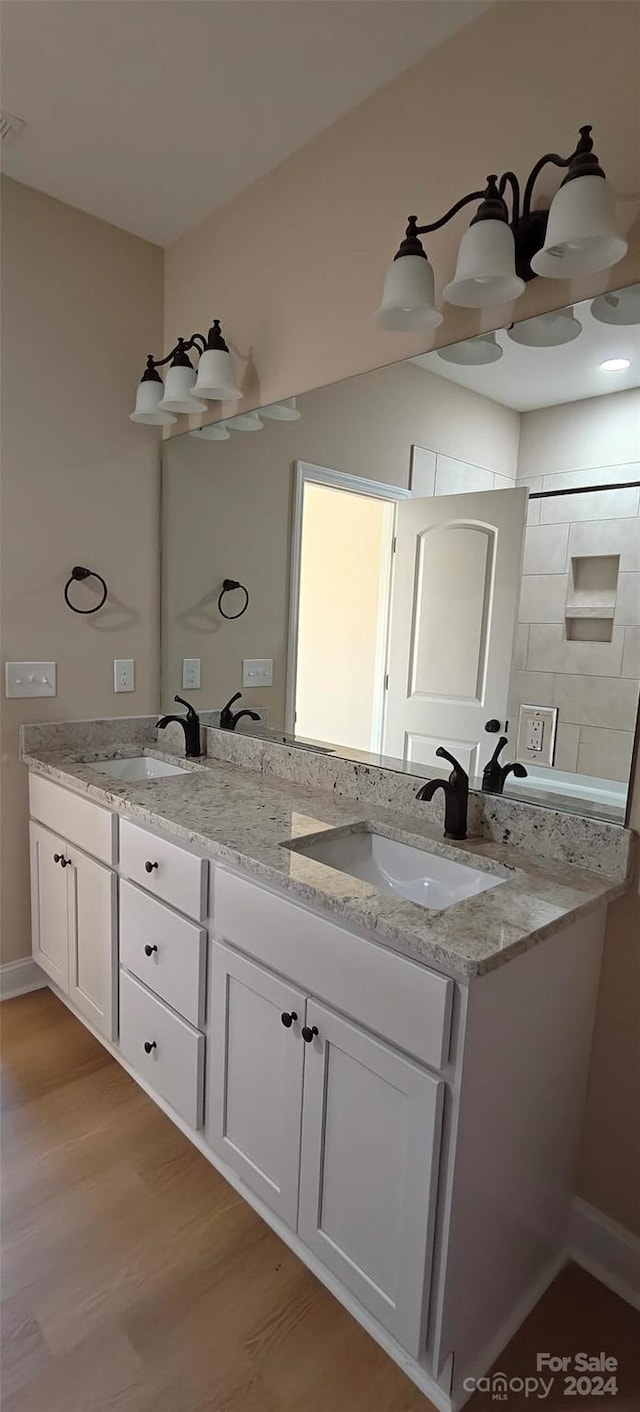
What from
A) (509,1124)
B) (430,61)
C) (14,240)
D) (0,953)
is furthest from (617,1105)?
(14,240)

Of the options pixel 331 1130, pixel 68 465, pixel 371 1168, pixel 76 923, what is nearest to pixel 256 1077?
pixel 331 1130

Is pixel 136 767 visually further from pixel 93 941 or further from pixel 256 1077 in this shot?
pixel 256 1077

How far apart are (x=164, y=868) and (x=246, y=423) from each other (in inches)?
57.5

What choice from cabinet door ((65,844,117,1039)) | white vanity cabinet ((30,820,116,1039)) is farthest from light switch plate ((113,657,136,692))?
cabinet door ((65,844,117,1039))

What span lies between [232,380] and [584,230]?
1198mm

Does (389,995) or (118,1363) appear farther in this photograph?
(118,1363)

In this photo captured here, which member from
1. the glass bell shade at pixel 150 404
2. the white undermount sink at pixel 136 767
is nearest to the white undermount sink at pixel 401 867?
the white undermount sink at pixel 136 767

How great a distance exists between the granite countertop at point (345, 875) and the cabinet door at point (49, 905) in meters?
0.25

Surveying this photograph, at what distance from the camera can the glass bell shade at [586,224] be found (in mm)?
1188

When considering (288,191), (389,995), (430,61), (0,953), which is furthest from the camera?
(0,953)

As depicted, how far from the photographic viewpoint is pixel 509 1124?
1.23 metres

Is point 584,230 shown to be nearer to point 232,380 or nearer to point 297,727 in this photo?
point 232,380

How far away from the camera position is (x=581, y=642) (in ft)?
4.87

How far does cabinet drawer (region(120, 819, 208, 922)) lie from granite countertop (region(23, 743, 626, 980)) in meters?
0.04
